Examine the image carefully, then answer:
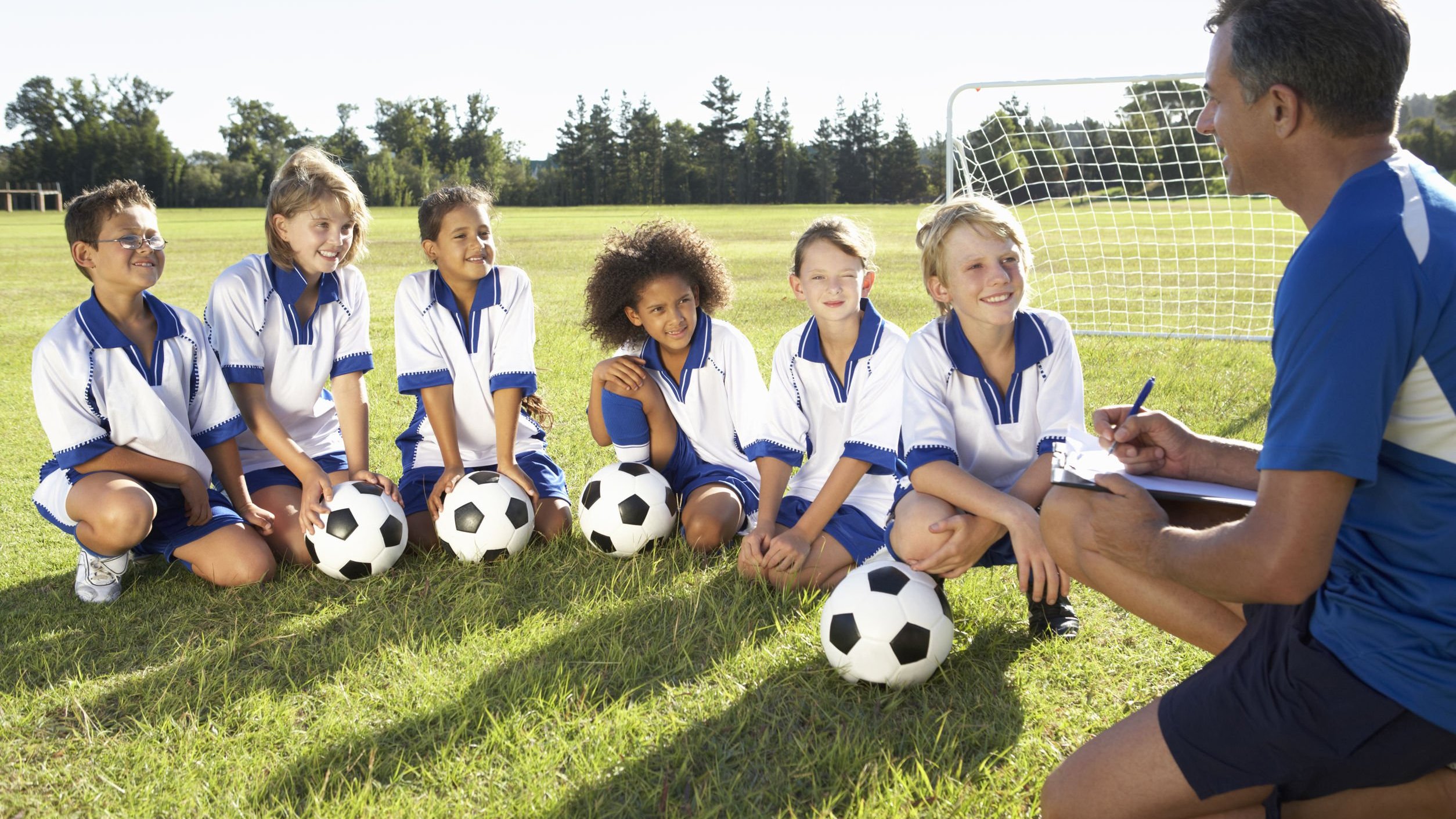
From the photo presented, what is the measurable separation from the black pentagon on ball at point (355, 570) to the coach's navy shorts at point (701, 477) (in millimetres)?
1159

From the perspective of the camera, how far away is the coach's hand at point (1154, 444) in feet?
Answer: 7.65

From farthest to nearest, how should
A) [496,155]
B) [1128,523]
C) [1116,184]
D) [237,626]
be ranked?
[496,155] < [1116,184] < [237,626] < [1128,523]

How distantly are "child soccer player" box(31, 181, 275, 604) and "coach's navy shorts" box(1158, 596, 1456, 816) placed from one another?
120 inches

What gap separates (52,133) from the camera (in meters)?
Result: 65.2

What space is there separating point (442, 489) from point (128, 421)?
1.09 m

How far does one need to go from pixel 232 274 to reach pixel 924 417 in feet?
8.93

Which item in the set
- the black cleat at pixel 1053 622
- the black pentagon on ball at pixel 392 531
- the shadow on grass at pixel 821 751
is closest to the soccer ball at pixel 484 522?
the black pentagon on ball at pixel 392 531

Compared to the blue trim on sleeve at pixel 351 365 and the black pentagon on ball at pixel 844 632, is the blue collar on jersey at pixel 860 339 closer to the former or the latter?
the black pentagon on ball at pixel 844 632

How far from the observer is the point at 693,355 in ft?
12.9

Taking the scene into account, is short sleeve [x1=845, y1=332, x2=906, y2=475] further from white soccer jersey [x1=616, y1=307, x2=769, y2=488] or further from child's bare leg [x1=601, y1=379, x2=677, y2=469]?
child's bare leg [x1=601, y1=379, x2=677, y2=469]

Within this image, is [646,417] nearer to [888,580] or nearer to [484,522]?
[484,522]

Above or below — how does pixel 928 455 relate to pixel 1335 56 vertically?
below

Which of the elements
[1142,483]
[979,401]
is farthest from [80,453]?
[1142,483]

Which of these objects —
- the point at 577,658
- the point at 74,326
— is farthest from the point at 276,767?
the point at 74,326
